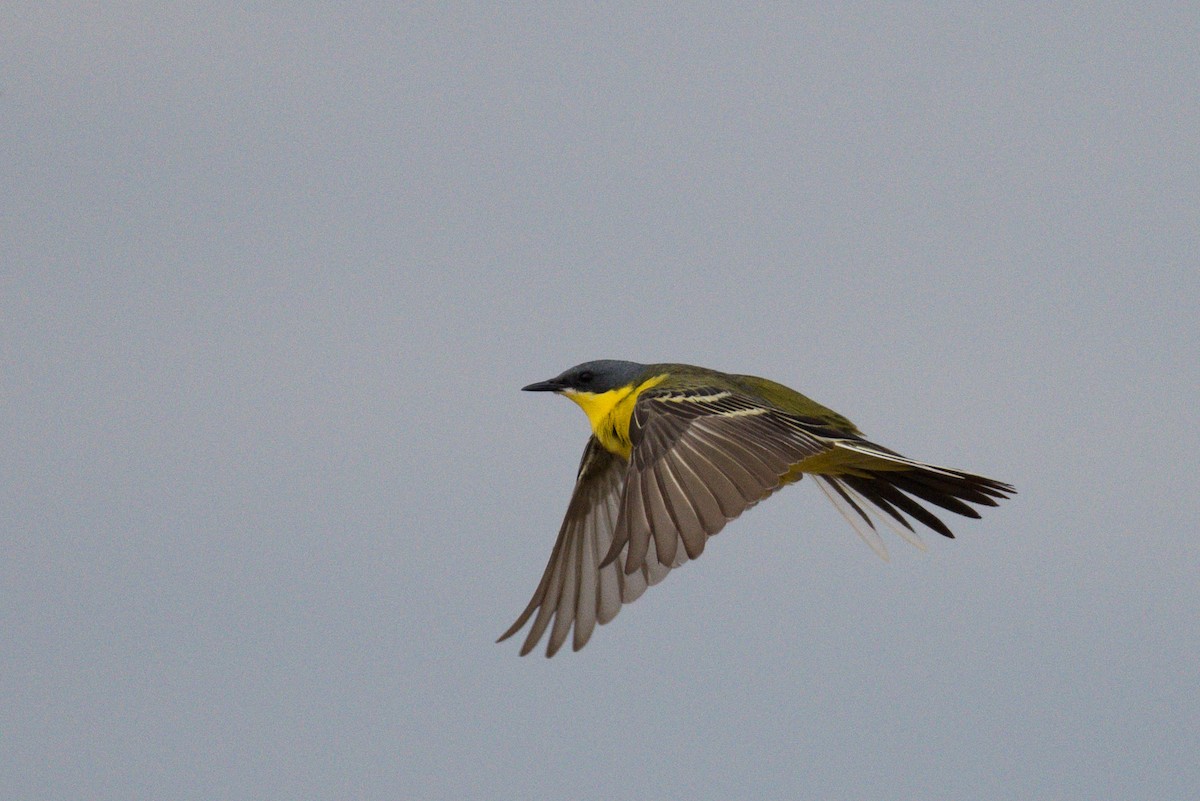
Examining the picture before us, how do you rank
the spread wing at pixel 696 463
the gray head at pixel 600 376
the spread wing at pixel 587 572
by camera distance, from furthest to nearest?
1. the gray head at pixel 600 376
2. the spread wing at pixel 587 572
3. the spread wing at pixel 696 463

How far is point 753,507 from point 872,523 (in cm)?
215

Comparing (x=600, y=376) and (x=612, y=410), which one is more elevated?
(x=600, y=376)

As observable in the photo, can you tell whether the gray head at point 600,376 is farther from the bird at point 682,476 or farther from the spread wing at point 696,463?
the spread wing at point 696,463


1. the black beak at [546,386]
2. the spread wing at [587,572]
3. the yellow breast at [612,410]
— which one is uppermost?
the black beak at [546,386]

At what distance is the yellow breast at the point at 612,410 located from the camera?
352 inches

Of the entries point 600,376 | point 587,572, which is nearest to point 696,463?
point 600,376

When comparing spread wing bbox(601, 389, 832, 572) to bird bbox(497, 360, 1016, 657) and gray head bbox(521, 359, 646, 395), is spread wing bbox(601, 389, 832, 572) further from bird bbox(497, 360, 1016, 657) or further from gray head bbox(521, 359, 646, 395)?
gray head bbox(521, 359, 646, 395)

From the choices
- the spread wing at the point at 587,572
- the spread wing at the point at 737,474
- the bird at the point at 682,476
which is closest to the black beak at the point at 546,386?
the bird at the point at 682,476

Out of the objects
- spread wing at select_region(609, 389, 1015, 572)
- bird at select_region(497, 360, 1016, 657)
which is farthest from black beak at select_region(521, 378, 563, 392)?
spread wing at select_region(609, 389, 1015, 572)

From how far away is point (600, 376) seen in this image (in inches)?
361

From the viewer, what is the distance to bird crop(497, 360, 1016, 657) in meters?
7.13

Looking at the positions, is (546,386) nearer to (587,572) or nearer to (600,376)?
(600,376)

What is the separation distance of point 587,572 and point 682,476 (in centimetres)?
207

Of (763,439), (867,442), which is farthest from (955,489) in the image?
(763,439)
